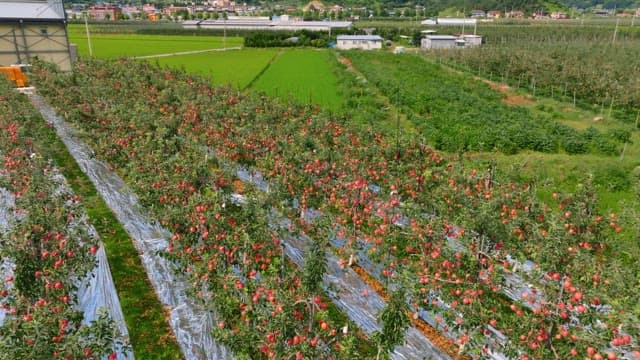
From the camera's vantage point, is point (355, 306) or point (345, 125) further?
point (345, 125)

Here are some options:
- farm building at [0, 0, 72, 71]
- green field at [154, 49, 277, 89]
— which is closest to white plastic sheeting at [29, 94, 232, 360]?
green field at [154, 49, 277, 89]

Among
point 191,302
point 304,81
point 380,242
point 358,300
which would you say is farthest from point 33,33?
point 380,242

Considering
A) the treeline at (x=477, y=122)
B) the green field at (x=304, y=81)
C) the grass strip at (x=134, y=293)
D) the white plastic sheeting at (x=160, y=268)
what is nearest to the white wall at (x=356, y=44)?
the green field at (x=304, y=81)

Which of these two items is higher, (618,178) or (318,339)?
(318,339)

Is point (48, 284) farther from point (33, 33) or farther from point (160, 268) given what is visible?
point (33, 33)

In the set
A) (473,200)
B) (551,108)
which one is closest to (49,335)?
(473,200)

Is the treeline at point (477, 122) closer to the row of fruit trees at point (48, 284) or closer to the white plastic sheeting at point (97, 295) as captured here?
the white plastic sheeting at point (97, 295)

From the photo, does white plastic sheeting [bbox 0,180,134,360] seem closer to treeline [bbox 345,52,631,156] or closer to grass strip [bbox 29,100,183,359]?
grass strip [bbox 29,100,183,359]

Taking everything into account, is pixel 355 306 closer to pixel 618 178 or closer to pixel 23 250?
pixel 23 250
